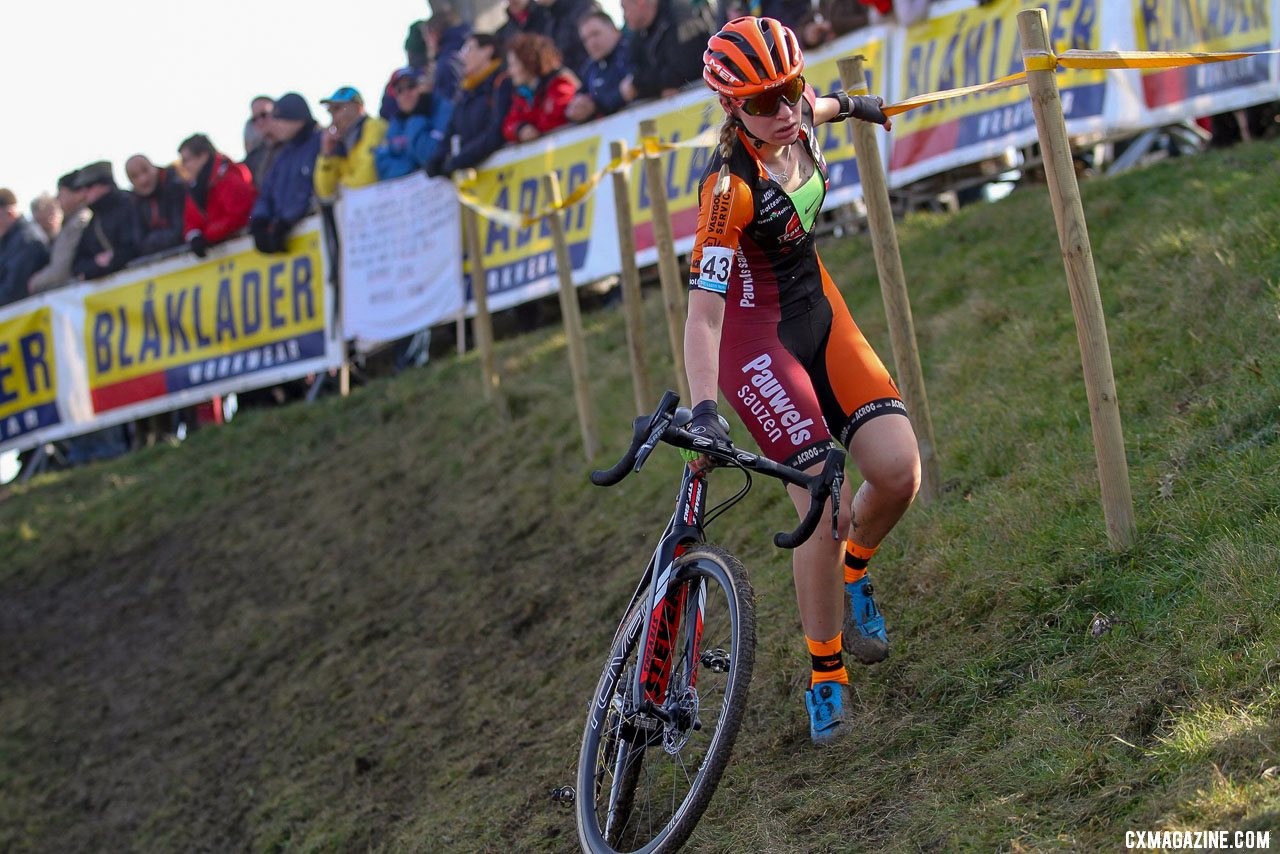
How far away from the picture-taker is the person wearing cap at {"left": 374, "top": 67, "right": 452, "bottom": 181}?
14438mm

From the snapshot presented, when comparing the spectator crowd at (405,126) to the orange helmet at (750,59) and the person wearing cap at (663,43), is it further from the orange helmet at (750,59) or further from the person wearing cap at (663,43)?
the orange helmet at (750,59)

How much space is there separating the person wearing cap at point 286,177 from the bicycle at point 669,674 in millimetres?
11012

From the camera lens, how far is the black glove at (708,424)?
180 inches

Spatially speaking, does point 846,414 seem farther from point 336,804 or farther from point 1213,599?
point 336,804

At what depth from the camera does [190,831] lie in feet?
25.9

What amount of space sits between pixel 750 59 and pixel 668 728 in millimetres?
2294

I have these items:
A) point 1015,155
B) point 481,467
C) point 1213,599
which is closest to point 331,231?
point 481,467

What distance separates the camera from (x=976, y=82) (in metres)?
10.9

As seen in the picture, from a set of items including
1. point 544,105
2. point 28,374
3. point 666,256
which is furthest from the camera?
point 28,374

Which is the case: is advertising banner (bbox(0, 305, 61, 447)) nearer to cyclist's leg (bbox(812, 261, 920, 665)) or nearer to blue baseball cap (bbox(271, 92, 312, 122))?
blue baseball cap (bbox(271, 92, 312, 122))

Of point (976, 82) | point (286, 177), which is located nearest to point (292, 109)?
point (286, 177)

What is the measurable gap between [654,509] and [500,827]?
3389 millimetres

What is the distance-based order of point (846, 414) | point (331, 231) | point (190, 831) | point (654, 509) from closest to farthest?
point (846, 414) → point (190, 831) → point (654, 509) → point (331, 231)

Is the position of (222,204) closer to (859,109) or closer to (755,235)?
(859,109)
